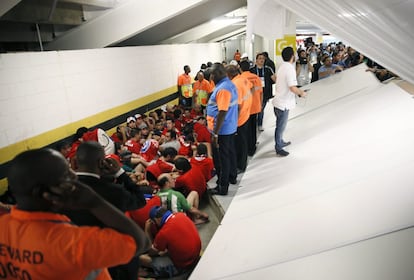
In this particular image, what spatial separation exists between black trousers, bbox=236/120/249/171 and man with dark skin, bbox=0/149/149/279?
3.01m

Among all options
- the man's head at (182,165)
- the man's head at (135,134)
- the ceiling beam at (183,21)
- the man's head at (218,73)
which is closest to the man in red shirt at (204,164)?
the man's head at (182,165)

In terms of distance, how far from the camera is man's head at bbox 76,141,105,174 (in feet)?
5.24

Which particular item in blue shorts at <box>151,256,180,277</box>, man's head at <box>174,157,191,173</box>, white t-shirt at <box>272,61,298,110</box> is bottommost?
blue shorts at <box>151,256,180,277</box>

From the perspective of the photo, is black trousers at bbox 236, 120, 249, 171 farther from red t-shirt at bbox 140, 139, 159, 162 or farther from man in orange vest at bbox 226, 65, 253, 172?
red t-shirt at bbox 140, 139, 159, 162

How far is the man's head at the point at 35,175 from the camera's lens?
1004 millimetres

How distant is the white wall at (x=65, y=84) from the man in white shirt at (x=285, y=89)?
321 cm

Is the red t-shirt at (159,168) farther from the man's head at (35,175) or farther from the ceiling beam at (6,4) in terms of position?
the man's head at (35,175)

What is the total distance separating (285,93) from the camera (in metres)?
4.00

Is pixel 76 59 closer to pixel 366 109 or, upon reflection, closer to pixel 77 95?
pixel 77 95

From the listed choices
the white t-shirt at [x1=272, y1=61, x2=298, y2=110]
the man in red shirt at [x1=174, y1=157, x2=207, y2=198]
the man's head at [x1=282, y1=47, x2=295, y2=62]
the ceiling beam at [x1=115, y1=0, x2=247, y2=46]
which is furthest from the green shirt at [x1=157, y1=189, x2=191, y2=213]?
the ceiling beam at [x1=115, y1=0, x2=247, y2=46]

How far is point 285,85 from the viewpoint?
13.1 feet

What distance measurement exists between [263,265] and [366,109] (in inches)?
146

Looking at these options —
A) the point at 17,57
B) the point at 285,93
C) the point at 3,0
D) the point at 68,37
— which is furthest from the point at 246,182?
the point at 68,37

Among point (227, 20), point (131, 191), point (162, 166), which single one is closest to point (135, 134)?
point (162, 166)
